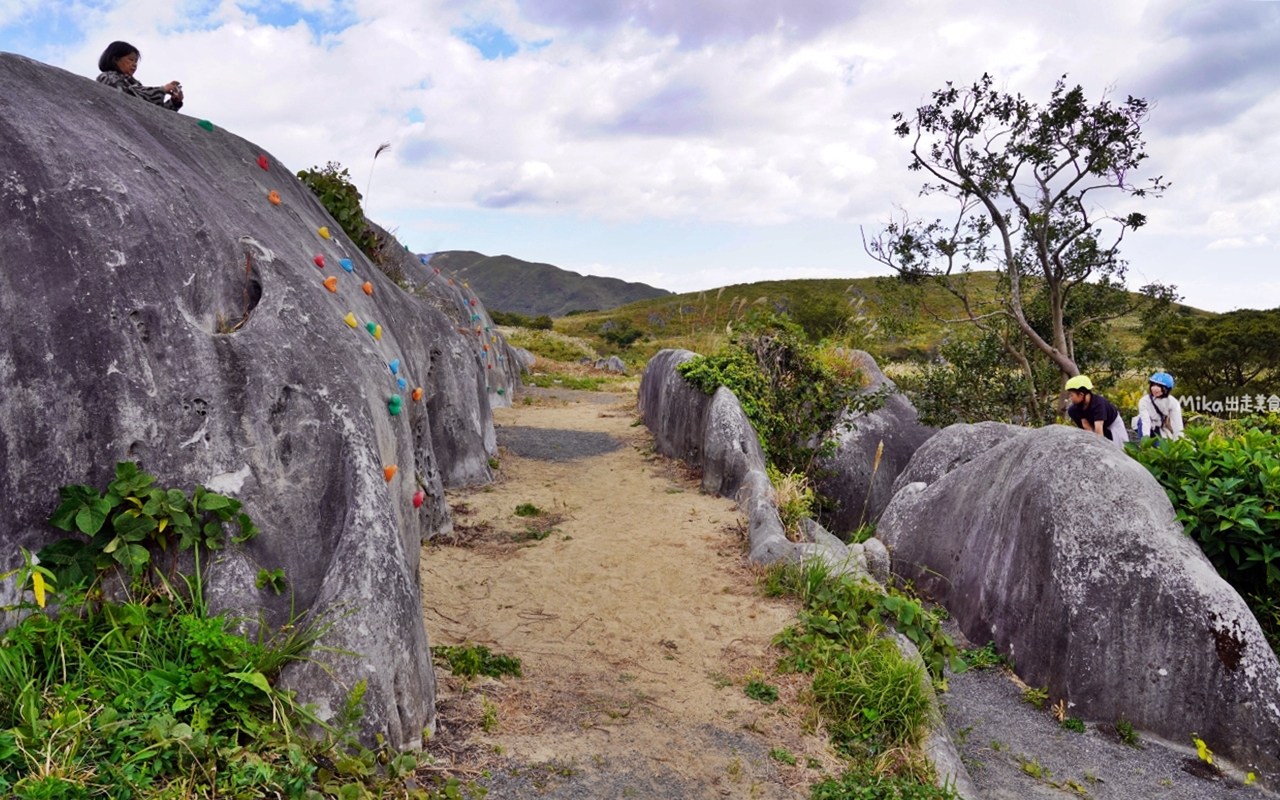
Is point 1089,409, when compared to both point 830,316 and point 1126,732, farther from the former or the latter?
point 830,316

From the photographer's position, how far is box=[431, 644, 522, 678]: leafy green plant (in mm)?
5398

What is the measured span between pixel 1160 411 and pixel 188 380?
9408mm

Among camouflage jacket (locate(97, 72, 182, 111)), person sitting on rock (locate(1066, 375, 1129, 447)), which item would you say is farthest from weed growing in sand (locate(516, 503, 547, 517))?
person sitting on rock (locate(1066, 375, 1129, 447))

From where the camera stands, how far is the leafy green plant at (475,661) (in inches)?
213

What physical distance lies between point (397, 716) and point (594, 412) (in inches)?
576

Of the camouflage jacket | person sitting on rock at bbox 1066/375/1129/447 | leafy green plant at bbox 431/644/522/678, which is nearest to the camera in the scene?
leafy green plant at bbox 431/644/522/678

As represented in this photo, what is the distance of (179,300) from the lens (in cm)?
475

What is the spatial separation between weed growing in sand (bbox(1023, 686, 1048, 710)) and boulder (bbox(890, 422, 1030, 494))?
3477mm

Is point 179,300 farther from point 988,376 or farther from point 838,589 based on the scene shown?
point 988,376

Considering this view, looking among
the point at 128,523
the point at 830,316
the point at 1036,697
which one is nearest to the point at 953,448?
the point at 1036,697

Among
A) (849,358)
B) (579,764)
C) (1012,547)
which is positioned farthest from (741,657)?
(849,358)

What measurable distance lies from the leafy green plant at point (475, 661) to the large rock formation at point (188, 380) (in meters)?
0.76

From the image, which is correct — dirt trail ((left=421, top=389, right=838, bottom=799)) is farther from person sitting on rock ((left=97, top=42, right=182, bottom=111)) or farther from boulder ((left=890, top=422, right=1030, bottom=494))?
person sitting on rock ((left=97, top=42, right=182, bottom=111))

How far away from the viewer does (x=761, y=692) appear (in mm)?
5559
